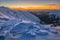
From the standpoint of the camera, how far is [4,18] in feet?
5.78

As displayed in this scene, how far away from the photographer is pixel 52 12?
1805 millimetres

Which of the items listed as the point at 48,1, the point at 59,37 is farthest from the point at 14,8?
the point at 59,37

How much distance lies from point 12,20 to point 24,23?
0.15 meters

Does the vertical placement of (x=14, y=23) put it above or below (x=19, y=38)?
above

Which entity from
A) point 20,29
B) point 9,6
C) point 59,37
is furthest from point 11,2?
point 59,37

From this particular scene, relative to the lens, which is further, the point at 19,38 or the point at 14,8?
the point at 14,8

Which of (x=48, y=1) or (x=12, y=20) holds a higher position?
(x=48, y=1)

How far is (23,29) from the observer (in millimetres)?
1732

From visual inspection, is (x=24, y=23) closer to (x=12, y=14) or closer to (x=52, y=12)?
(x=12, y=14)

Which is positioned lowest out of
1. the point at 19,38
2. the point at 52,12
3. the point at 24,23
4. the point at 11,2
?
the point at 19,38

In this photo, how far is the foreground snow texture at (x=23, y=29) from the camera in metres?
1.71

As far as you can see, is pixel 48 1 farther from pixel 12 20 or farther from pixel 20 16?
pixel 12 20

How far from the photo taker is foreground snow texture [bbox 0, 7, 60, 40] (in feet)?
5.60

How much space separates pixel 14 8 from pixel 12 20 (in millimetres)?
161
